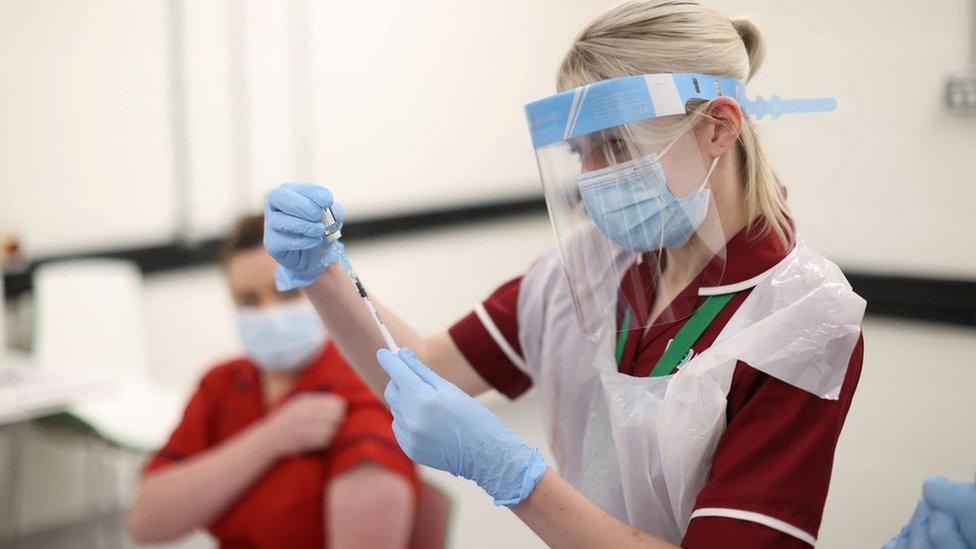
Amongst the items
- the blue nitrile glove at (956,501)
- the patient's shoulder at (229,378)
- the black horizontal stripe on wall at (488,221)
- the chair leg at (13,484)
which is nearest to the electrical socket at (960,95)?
the black horizontal stripe on wall at (488,221)

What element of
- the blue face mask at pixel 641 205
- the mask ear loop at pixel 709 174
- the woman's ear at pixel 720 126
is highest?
the woman's ear at pixel 720 126

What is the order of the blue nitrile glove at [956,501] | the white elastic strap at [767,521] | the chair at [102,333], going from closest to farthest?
1. the blue nitrile glove at [956,501]
2. the white elastic strap at [767,521]
3. the chair at [102,333]

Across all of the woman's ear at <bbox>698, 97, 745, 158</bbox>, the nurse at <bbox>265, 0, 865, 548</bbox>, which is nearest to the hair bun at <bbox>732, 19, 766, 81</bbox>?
the nurse at <bbox>265, 0, 865, 548</bbox>

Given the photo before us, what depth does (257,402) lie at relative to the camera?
6.16 feet

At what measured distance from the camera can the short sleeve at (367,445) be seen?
165cm

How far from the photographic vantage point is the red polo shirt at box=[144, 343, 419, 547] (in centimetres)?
167

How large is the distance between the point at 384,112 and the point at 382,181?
0.30 meters

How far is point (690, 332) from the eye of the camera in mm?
1158

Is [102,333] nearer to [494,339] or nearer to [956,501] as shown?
[494,339]

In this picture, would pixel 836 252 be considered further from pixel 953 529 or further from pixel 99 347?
pixel 99 347

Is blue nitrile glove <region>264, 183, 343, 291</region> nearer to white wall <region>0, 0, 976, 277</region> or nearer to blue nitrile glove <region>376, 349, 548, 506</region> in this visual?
blue nitrile glove <region>376, 349, 548, 506</region>

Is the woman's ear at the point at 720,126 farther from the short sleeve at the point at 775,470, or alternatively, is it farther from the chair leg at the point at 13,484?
the chair leg at the point at 13,484

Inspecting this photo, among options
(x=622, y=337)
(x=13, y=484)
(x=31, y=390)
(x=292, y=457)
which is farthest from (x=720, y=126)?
(x=13, y=484)

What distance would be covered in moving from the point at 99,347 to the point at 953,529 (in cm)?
303
